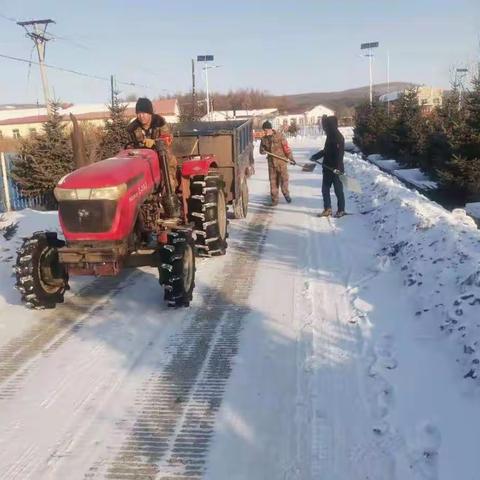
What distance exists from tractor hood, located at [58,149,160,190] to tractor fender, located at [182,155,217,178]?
109cm

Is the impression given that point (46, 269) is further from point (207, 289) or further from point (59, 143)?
point (59, 143)

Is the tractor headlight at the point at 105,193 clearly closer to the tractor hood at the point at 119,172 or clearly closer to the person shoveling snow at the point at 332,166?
the tractor hood at the point at 119,172

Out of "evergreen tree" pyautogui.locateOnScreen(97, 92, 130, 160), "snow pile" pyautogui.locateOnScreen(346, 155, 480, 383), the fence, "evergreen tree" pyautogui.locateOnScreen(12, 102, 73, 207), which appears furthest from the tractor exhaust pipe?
"evergreen tree" pyautogui.locateOnScreen(97, 92, 130, 160)

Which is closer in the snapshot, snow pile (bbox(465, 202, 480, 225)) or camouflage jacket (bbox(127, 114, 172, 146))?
camouflage jacket (bbox(127, 114, 172, 146))

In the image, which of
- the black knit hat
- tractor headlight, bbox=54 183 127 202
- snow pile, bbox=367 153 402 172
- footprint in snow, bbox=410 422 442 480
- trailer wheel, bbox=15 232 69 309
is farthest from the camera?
snow pile, bbox=367 153 402 172

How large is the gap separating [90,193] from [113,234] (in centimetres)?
46

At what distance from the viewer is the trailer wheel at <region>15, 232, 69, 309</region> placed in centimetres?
566

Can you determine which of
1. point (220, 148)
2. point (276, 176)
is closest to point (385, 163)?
point (276, 176)

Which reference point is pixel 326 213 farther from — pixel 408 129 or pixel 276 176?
pixel 408 129

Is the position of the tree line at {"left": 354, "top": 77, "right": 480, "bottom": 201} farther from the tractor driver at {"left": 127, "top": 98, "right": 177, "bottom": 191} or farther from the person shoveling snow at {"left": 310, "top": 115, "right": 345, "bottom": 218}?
the tractor driver at {"left": 127, "top": 98, "right": 177, "bottom": 191}

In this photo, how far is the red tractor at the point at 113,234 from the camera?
5.28 meters

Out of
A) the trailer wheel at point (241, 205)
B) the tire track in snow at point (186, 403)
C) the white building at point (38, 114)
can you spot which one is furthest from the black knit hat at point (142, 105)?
the white building at point (38, 114)

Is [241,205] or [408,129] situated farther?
[408,129]

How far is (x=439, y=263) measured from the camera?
5.86 meters
